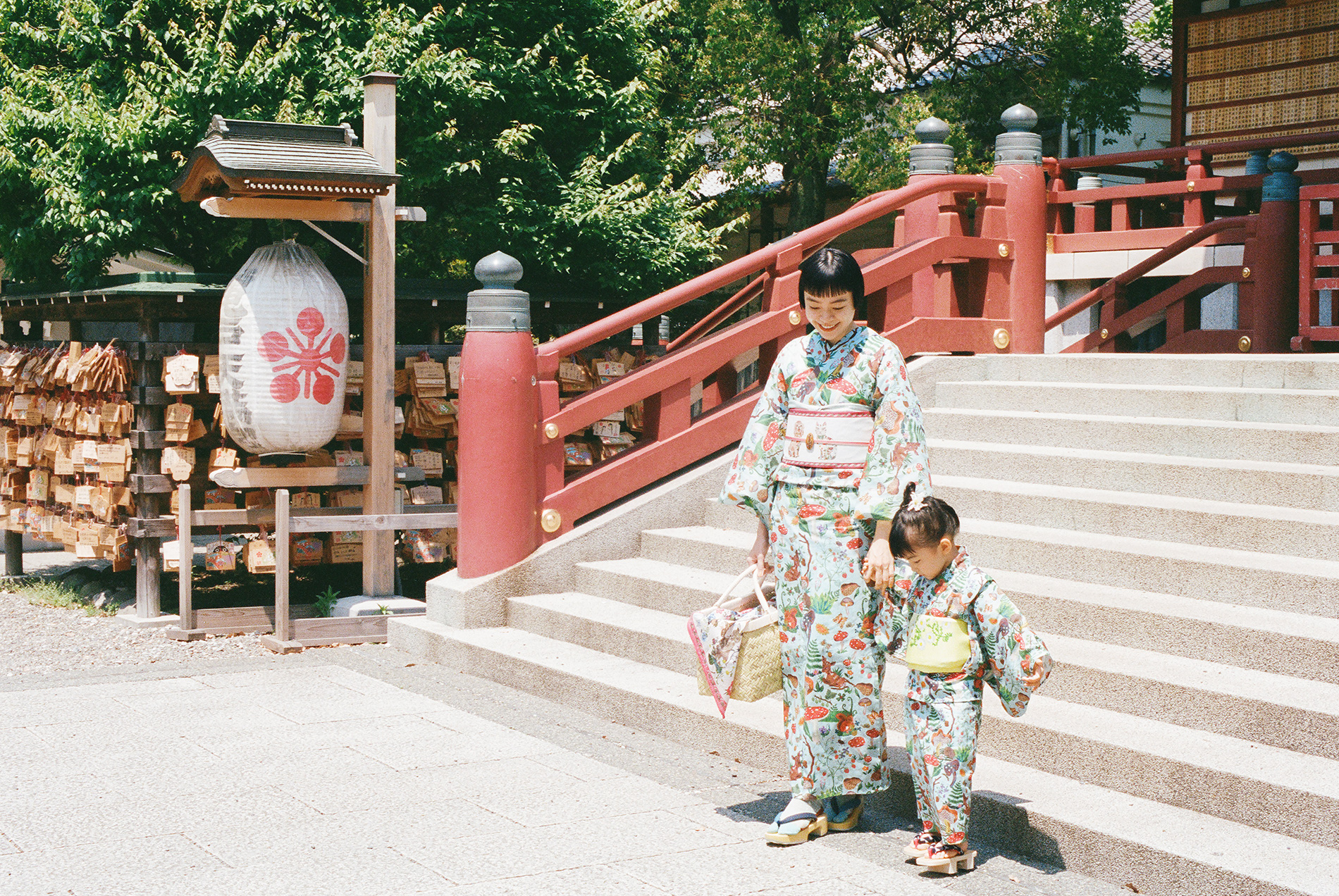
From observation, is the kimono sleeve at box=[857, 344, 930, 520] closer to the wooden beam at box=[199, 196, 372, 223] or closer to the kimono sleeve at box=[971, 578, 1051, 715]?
the kimono sleeve at box=[971, 578, 1051, 715]

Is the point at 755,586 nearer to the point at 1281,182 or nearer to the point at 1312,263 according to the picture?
the point at 1312,263

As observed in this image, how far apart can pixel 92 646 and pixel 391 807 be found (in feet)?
14.9

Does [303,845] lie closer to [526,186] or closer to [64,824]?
[64,824]

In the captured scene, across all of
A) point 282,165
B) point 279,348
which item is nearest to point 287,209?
point 282,165

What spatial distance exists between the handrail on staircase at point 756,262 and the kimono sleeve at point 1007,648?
3.55 meters

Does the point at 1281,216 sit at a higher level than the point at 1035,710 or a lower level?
higher

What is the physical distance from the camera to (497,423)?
694 centimetres

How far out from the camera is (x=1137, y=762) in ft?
13.6

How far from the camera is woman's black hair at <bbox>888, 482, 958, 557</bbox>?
395 cm

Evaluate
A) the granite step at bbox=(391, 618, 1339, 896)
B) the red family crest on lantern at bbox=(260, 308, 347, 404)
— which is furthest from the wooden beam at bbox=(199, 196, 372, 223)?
the granite step at bbox=(391, 618, 1339, 896)

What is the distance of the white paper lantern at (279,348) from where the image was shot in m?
7.84

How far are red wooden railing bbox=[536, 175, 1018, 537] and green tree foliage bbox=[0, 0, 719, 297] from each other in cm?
373

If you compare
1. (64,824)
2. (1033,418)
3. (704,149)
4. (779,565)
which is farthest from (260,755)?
(704,149)

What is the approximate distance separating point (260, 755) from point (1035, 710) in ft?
9.91
